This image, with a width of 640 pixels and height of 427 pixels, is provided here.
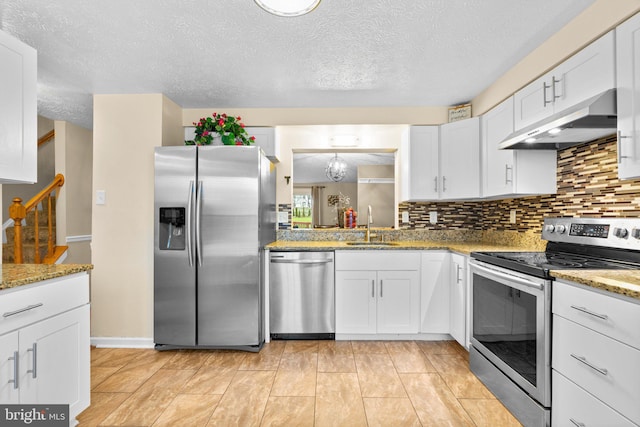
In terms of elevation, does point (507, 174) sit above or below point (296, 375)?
above

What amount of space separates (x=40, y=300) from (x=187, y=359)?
1.49 meters

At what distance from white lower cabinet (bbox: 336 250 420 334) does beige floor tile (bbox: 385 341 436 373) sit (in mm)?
117

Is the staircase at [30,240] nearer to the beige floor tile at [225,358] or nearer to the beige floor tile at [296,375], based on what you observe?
the beige floor tile at [225,358]

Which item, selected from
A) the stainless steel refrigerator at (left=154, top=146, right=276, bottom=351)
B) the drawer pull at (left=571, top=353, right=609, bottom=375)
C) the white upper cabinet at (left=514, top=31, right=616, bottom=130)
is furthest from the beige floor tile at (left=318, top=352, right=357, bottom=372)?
the white upper cabinet at (left=514, top=31, right=616, bottom=130)

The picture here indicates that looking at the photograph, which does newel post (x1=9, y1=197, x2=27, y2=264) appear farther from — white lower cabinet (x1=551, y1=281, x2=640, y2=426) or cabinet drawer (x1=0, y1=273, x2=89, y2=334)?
white lower cabinet (x1=551, y1=281, x2=640, y2=426)

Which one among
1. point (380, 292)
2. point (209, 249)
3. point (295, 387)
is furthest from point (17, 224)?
point (380, 292)

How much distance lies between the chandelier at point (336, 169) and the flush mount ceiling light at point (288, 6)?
256 centimetres

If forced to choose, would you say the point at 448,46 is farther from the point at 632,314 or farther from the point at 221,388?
the point at 221,388

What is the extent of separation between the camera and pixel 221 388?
231 cm

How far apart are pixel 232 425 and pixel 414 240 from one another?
2.53 metres

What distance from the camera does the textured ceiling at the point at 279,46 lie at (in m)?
1.93

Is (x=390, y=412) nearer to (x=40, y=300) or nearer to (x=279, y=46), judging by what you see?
(x=40, y=300)

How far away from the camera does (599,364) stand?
1407 mm

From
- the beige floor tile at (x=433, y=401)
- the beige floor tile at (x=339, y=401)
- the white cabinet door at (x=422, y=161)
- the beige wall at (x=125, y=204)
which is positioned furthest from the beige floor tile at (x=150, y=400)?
the white cabinet door at (x=422, y=161)
